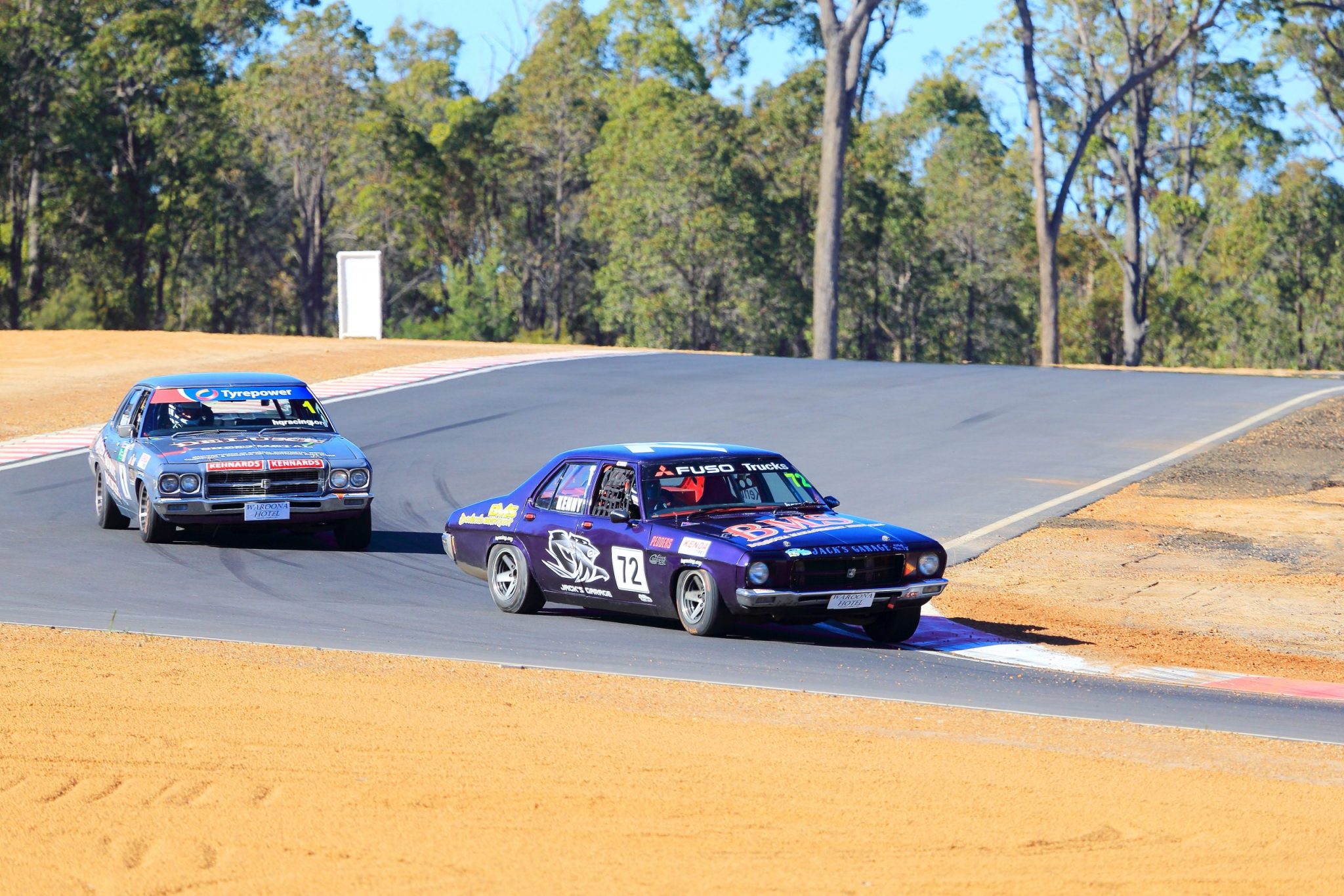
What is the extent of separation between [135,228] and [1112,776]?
66.4 meters

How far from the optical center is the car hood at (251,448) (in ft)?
49.7

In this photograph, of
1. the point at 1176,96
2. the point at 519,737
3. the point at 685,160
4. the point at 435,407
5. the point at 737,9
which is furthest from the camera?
the point at 737,9

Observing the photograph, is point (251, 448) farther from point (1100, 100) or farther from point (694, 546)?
point (1100, 100)

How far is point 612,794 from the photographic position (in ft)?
23.2

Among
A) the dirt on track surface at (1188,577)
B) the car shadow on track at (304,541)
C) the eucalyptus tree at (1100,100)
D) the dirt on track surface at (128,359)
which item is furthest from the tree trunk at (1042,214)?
the car shadow on track at (304,541)

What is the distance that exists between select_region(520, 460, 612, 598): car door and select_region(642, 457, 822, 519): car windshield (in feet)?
1.94

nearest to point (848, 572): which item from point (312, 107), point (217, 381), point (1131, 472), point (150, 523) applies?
point (150, 523)

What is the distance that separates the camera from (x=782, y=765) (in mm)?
7625

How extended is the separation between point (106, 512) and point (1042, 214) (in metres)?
46.9

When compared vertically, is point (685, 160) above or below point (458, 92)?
below

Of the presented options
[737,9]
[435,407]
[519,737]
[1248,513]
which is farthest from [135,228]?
[519,737]

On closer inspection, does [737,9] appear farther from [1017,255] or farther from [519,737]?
[519,737]

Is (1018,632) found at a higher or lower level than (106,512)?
lower

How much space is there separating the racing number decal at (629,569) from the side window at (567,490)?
644 mm
